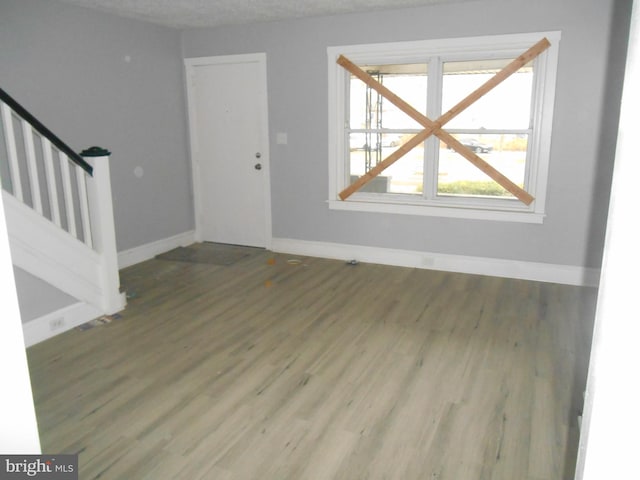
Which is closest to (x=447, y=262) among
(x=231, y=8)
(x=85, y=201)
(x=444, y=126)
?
(x=444, y=126)

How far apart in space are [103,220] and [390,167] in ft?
9.39

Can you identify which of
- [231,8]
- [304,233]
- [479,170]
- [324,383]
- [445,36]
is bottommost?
[324,383]

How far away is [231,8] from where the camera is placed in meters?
4.47

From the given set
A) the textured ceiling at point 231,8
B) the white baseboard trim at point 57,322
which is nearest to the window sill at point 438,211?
the textured ceiling at point 231,8

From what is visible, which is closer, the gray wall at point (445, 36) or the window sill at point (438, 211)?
the gray wall at point (445, 36)

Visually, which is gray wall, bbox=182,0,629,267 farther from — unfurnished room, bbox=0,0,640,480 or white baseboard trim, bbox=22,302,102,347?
white baseboard trim, bbox=22,302,102,347

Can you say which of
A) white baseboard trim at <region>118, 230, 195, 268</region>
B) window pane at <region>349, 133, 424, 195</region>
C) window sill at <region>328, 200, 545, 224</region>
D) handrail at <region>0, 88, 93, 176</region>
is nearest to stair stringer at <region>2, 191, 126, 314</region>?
handrail at <region>0, 88, 93, 176</region>

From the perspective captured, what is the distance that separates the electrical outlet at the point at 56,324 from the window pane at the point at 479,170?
3.62 metres

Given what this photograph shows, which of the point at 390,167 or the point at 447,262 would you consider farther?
the point at 390,167

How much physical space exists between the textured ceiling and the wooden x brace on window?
0.59 metres

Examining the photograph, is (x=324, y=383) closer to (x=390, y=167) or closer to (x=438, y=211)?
(x=438, y=211)

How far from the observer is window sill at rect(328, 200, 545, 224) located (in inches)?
178

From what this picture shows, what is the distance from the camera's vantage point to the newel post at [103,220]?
367 centimetres

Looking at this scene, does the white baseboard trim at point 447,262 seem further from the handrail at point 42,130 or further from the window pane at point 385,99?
the handrail at point 42,130
